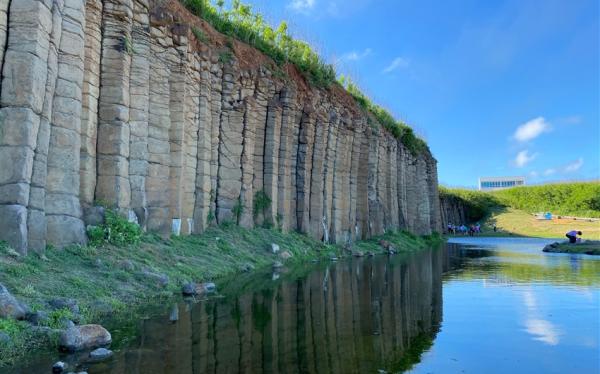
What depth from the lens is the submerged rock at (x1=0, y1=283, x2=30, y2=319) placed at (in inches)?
246

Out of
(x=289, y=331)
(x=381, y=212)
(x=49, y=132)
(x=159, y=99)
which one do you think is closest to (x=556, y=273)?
(x=289, y=331)

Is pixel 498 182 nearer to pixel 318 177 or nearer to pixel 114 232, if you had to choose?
pixel 318 177

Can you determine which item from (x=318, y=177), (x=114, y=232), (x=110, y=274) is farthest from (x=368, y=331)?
(x=318, y=177)

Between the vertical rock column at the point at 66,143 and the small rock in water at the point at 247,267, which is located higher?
the vertical rock column at the point at 66,143

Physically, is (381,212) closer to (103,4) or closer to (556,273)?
(556,273)

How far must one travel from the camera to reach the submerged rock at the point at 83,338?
587 centimetres

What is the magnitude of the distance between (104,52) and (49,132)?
4.01 meters

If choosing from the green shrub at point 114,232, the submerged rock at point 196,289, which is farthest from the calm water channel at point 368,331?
the green shrub at point 114,232

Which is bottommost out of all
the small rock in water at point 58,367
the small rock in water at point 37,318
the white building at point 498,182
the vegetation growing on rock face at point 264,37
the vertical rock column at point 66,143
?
the small rock in water at point 58,367

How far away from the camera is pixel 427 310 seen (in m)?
9.47

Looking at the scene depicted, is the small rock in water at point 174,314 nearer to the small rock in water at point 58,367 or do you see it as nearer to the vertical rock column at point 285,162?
the small rock in water at point 58,367

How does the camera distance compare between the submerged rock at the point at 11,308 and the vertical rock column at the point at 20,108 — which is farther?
the vertical rock column at the point at 20,108

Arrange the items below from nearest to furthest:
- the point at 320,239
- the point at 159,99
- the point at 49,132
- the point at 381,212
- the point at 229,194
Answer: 1. the point at 49,132
2. the point at 159,99
3. the point at 229,194
4. the point at 320,239
5. the point at 381,212

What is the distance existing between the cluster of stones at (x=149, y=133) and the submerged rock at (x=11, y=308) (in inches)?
102
